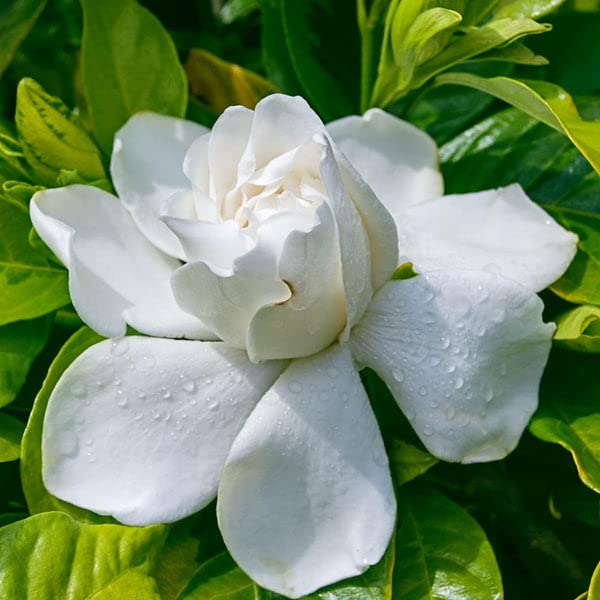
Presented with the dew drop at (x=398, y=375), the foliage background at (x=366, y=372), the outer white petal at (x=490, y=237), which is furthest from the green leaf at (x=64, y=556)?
the outer white petal at (x=490, y=237)

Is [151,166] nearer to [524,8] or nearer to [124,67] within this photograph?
[124,67]

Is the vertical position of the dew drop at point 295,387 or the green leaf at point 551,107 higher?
the green leaf at point 551,107

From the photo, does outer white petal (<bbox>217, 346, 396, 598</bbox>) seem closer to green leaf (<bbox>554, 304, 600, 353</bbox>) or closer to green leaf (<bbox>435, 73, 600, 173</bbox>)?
green leaf (<bbox>554, 304, 600, 353</bbox>)

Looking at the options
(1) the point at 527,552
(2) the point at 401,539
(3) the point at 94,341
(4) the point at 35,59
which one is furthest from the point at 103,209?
(4) the point at 35,59

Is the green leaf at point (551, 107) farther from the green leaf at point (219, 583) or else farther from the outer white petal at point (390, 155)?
the green leaf at point (219, 583)

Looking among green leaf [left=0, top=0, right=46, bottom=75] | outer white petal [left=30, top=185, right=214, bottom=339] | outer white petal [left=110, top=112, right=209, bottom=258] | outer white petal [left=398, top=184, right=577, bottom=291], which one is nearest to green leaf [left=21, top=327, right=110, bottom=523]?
outer white petal [left=30, top=185, right=214, bottom=339]

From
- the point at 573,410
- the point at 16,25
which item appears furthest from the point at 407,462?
the point at 16,25
